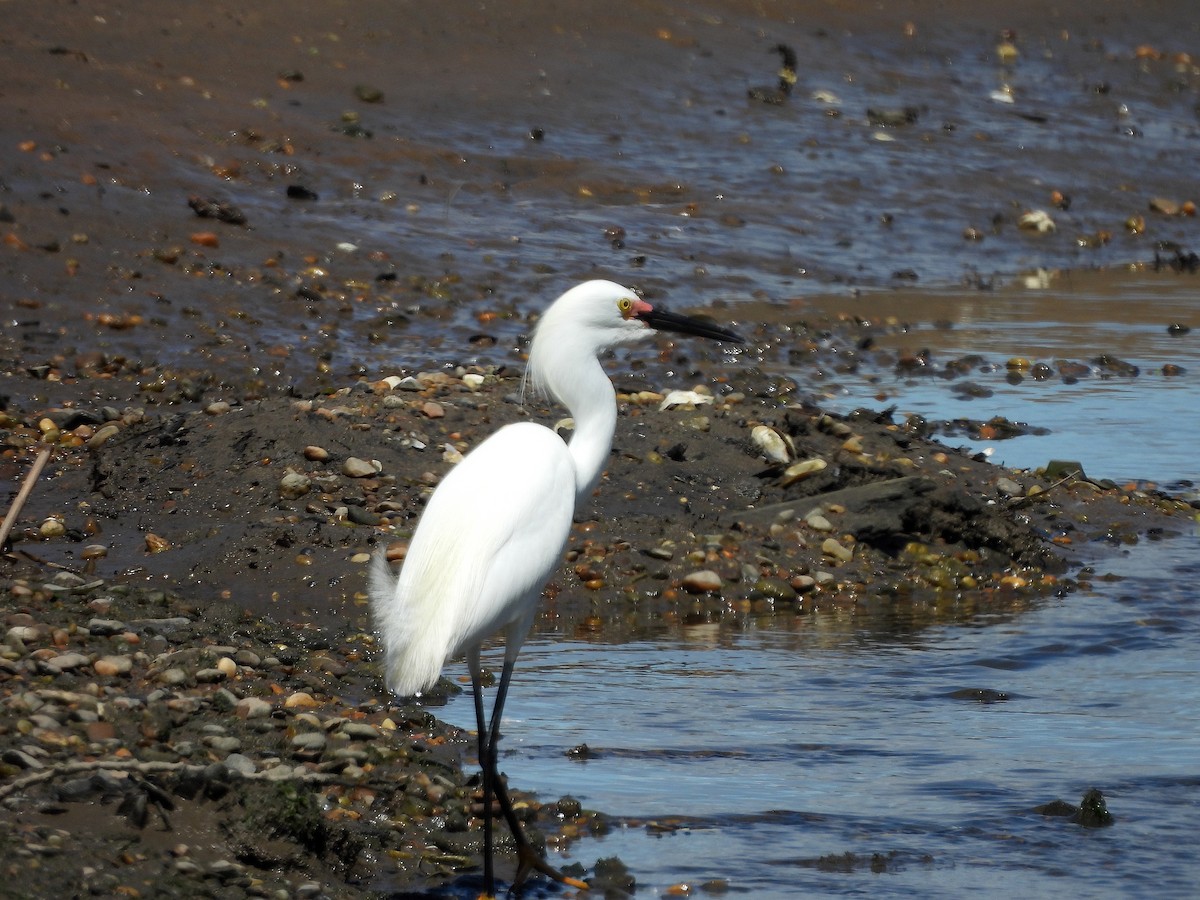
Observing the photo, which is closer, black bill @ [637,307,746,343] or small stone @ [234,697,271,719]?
small stone @ [234,697,271,719]

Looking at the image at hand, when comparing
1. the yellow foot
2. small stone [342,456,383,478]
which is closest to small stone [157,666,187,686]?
the yellow foot

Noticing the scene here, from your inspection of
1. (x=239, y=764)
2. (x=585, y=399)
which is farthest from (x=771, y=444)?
(x=239, y=764)

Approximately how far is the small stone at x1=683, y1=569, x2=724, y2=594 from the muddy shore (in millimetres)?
11

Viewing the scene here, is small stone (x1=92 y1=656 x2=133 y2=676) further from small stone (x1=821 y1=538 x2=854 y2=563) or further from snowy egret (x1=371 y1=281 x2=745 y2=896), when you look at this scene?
small stone (x1=821 y1=538 x2=854 y2=563)

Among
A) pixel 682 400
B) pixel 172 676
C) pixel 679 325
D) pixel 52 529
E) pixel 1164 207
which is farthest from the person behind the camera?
pixel 1164 207

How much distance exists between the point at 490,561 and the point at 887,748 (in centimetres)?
155

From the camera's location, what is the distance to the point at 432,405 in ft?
26.7

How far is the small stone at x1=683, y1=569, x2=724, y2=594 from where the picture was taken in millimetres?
7035

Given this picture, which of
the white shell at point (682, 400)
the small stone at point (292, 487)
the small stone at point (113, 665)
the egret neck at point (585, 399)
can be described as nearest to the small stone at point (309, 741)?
the small stone at point (113, 665)

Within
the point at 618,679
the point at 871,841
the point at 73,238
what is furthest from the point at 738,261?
the point at 871,841

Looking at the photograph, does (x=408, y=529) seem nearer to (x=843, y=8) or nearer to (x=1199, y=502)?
(x=1199, y=502)

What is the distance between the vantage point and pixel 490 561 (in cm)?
472

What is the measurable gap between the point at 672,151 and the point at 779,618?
8177 millimetres

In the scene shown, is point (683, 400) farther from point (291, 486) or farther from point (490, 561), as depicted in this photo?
point (490, 561)
